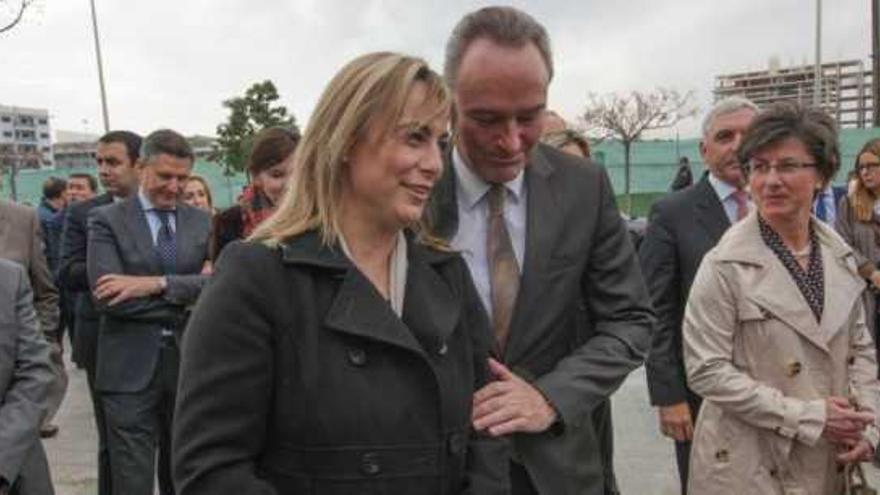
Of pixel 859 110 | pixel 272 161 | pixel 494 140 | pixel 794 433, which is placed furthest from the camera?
pixel 859 110

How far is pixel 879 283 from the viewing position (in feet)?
17.7

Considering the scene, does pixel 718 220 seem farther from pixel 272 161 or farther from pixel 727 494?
pixel 272 161

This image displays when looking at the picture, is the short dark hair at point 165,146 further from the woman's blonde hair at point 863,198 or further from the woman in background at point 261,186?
the woman's blonde hair at point 863,198

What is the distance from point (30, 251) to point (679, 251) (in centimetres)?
327

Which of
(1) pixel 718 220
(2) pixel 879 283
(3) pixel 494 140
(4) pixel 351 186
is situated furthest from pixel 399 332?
(2) pixel 879 283

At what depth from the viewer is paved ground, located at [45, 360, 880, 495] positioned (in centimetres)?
522

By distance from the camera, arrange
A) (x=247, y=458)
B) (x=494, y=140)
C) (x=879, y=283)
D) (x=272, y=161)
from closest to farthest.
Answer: (x=247, y=458) → (x=494, y=140) → (x=272, y=161) → (x=879, y=283)

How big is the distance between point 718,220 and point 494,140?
5.80ft

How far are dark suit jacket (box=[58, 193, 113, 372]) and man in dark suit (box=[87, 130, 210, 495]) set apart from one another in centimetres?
34

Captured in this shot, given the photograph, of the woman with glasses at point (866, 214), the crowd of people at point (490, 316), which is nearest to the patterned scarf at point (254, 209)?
the crowd of people at point (490, 316)

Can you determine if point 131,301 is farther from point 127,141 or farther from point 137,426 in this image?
point 127,141

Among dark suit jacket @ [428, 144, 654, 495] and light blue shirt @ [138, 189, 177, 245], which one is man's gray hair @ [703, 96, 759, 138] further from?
light blue shirt @ [138, 189, 177, 245]

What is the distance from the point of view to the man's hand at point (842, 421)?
9.11 feet

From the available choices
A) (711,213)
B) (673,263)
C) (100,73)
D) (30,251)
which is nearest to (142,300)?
(30,251)
